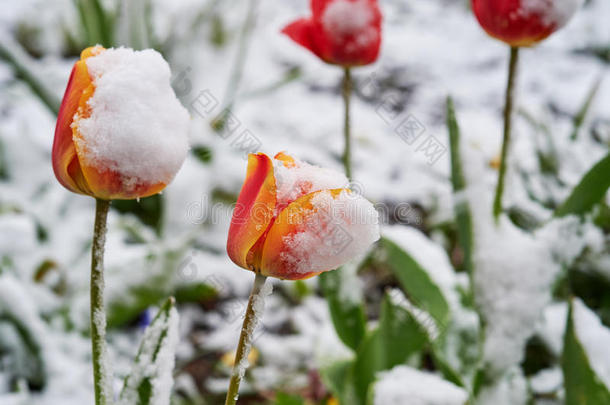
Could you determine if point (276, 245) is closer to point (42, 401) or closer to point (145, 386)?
point (145, 386)

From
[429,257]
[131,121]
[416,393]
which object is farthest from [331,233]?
[429,257]

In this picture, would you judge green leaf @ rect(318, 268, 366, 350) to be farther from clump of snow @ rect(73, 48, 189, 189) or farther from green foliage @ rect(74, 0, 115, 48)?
green foliage @ rect(74, 0, 115, 48)

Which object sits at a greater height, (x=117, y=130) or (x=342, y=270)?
(x=117, y=130)

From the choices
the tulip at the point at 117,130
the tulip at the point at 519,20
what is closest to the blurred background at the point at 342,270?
the tulip at the point at 519,20

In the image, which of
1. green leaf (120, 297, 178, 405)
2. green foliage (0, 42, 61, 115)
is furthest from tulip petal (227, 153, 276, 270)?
green foliage (0, 42, 61, 115)

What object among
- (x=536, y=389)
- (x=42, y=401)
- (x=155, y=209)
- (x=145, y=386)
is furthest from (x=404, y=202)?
(x=145, y=386)

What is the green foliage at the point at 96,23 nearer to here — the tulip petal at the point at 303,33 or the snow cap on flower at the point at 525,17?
the tulip petal at the point at 303,33

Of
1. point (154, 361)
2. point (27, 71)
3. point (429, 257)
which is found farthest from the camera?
point (27, 71)

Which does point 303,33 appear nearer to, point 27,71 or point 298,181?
point 298,181
